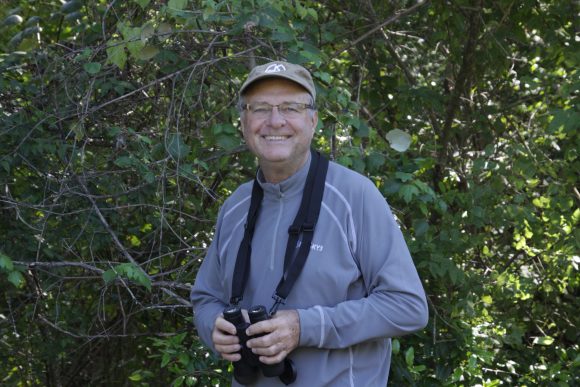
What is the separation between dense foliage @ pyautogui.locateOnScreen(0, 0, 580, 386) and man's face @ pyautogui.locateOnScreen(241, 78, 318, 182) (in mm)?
999

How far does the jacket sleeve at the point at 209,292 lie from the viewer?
9.26 feet

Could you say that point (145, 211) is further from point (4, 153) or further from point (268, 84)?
point (268, 84)

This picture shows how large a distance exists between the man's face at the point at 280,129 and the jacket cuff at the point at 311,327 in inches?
16.5

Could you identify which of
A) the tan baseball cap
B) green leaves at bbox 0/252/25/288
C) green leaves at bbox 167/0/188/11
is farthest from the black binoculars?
green leaves at bbox 0/252/25/288

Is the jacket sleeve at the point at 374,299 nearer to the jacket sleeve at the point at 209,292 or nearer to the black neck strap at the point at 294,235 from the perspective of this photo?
the black neck strap at the point at 294,235

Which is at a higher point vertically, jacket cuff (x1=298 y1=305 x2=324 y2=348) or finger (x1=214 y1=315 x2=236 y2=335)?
jacket cuff (x1=298 y1=305 x2=324 y2=348)

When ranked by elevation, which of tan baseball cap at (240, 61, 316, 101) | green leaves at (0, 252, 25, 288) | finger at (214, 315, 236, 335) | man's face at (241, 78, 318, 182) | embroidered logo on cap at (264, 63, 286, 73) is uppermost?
embroidered logo on cap at (264, 63, 286, 73)

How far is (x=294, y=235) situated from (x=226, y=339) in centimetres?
32

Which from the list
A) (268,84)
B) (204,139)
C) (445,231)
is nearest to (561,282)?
(445,231)

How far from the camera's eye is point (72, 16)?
187 inches

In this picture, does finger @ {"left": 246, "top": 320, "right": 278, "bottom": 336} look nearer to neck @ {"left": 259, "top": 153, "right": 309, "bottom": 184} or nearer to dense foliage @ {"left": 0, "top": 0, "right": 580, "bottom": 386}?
neck @ {"left": 259, "top": 153, "right": 309, "bottom": 184}

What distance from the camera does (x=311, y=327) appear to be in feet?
8.05

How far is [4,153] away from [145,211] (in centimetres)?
69

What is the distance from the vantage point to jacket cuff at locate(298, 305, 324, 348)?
2.45 meters
